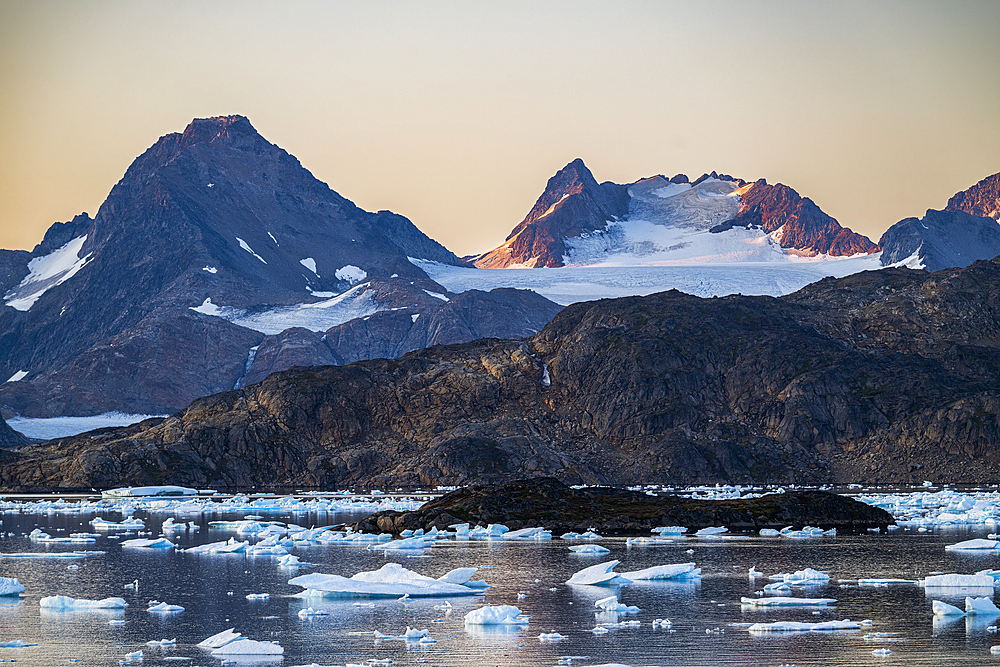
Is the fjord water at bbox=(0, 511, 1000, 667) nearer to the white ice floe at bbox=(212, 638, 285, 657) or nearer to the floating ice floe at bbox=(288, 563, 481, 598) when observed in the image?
the white ice floe at bbox=(212, 638, 285, 657)

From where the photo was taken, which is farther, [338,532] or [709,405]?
[709,405]

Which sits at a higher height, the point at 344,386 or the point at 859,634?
the point at 344,386

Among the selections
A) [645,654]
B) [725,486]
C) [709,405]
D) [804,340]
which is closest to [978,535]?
[645,654]

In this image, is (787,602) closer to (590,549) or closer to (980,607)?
(980,607)

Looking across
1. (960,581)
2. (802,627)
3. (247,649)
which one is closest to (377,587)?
(247,649)

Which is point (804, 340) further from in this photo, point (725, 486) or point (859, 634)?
point (859, 634)

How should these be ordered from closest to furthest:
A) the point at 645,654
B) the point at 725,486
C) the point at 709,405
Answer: the point at 645,654, the point at 725,486, the point at 709,405

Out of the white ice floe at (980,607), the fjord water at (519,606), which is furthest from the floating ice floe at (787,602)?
the white ice floe at (980,607)
